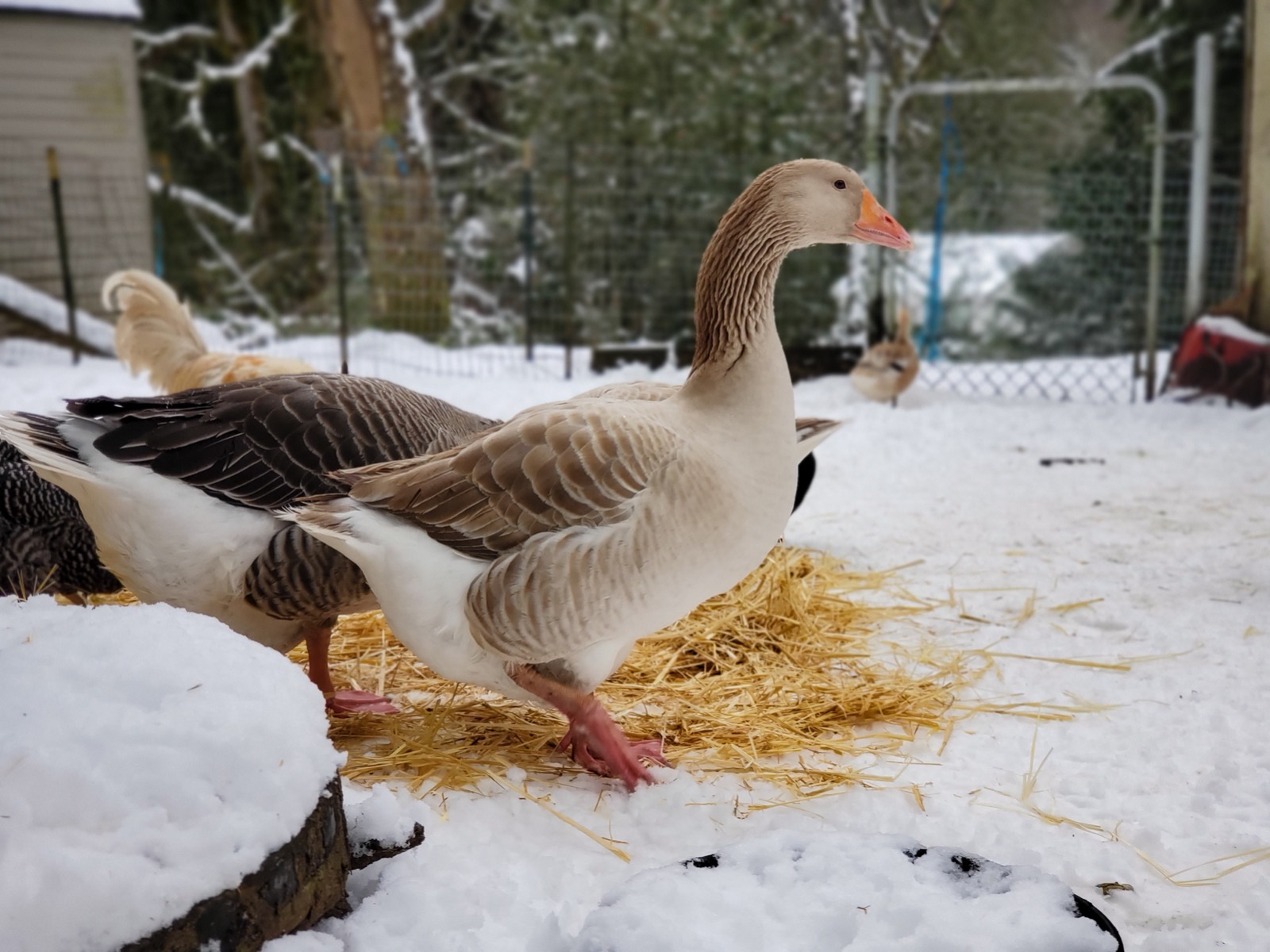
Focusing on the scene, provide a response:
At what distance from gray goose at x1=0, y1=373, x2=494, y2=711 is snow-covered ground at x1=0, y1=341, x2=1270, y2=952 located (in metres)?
0.64

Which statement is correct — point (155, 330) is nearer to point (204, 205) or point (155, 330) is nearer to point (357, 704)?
point (357, 704)

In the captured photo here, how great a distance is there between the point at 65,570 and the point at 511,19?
35.9 ft

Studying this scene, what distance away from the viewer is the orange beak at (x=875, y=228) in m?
2.56

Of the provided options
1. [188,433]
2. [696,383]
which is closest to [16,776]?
[188,433]

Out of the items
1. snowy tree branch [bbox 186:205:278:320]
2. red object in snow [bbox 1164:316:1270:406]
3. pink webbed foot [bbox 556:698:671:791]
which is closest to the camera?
pink webbed foot [bbox 556:698:671:791]

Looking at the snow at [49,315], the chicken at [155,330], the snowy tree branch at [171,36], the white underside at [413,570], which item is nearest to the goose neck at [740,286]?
the white underside at [413,570]

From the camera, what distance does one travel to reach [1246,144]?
Answer: 718cm

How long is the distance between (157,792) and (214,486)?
50.2 inches

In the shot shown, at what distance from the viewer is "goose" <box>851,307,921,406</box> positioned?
7371 millimetres

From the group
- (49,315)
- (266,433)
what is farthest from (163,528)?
(49,315)

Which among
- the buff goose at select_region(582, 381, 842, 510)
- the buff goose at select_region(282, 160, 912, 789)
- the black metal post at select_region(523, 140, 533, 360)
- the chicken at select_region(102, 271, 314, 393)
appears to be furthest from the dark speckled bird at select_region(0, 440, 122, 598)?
the black metal post at select_region(523, 140, 533, 360)

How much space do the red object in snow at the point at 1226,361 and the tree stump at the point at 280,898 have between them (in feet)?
22.7

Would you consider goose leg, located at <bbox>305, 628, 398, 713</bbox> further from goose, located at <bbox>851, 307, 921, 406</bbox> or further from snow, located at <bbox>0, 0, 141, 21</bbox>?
snow, located at <bbox>0, 0, 141, 21</bbox>

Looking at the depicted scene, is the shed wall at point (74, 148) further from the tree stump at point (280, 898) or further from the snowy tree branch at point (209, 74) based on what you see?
the tree stump at point (280, 898)
